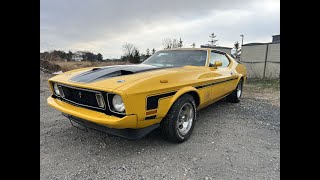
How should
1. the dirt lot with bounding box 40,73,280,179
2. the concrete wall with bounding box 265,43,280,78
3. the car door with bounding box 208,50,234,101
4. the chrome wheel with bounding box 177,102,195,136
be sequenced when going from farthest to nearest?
the concrete wall with bounding box 265,43,280,78 → the car door with bounding box 208,50,234,101 → the chrome wheel with bounding box 177,102,195,136 → the dirt lot with bounding box 40,73,280,179

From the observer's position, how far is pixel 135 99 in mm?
2260

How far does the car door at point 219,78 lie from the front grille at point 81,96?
6.60 feet

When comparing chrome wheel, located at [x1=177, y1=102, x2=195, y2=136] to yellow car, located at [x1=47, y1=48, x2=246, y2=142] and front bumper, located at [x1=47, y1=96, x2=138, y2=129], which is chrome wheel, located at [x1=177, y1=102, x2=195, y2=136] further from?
front bumper, located at [x1=47, y1=96, x2=138, y2=129]

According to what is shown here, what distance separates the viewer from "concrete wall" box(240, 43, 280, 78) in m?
11.2


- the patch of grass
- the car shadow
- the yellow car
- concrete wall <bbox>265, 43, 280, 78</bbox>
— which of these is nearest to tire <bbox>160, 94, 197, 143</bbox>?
the yellow car

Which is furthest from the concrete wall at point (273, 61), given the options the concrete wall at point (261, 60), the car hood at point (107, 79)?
the car hood at point (107, 79)

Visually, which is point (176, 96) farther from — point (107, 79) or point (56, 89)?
point (56, 89)

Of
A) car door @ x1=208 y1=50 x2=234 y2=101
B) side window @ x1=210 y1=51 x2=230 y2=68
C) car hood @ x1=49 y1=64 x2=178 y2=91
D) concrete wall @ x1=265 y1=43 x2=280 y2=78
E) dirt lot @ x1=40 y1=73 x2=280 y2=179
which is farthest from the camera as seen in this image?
concrete wall @ x1=265 y1=43 x2=280 y2=78

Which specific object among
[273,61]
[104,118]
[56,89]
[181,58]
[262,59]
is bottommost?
[104,118]

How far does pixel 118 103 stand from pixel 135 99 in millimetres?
224

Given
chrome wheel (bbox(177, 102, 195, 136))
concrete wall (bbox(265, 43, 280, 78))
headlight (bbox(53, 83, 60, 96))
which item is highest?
concrete wall (bbox(265, 43, 280, 78))

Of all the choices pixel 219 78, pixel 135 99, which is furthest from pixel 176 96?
pixel 219 78
